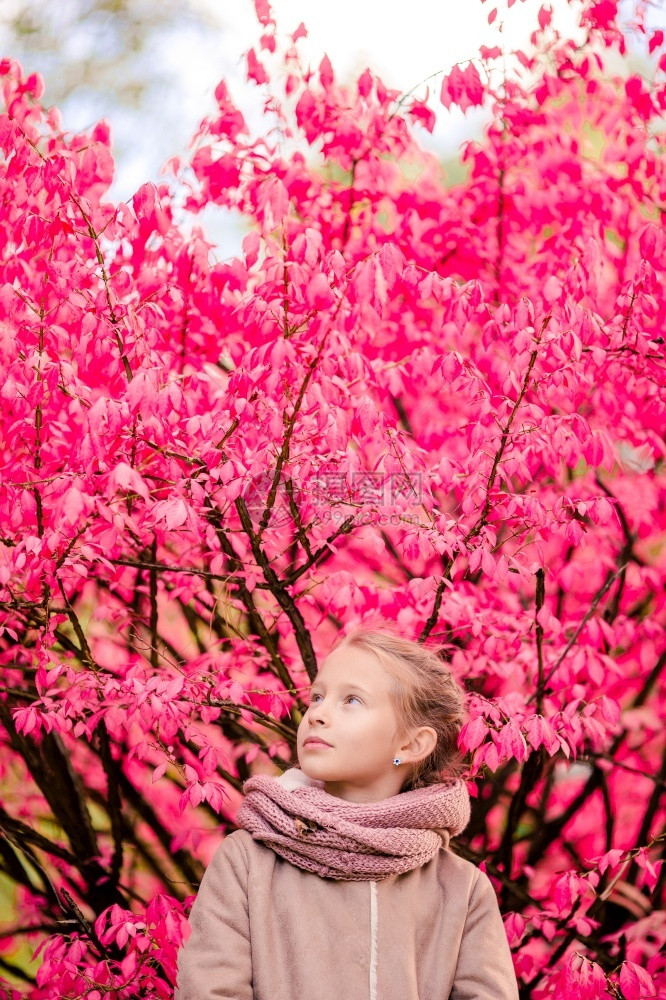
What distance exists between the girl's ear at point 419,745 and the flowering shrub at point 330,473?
537 mm

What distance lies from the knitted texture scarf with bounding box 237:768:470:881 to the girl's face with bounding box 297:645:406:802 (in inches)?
2.8

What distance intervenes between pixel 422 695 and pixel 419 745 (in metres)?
0.13

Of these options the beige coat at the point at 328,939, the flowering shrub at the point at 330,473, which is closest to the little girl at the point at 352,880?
the beige coat at the point at 328,939

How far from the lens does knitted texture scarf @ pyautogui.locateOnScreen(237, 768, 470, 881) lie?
2229 mm

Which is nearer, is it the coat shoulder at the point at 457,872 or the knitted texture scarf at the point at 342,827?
the knitted texture scarf at the point at 342,827

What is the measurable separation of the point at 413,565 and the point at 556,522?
1.33 meters

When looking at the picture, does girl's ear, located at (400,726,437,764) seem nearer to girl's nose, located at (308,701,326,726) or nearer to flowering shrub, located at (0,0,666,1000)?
girl's nose, located at (308,701,326,726)

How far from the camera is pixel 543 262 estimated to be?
4.31 meters

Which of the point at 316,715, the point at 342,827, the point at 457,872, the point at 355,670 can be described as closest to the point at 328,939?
the point at 342,827

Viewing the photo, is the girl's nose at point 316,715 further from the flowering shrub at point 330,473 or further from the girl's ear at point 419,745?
the flowering shrub at point 330,473

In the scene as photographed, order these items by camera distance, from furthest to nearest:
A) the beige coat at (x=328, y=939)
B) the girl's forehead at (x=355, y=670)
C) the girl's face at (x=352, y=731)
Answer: the girl's forehead at (x=355, y=670) < the girl's face at (x=352, y=731) < the beige coat at (x=328, y=939)

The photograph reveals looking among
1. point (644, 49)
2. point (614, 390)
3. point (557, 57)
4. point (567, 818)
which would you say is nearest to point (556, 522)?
point (614, 390)

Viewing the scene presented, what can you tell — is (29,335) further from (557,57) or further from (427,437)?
(557,57)

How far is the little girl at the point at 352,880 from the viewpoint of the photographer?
2172mm
